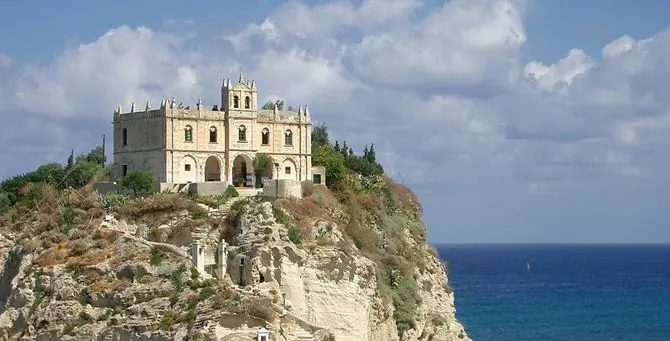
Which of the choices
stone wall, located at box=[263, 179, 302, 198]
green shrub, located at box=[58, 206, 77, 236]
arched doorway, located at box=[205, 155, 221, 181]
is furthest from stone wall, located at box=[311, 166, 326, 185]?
green shrub, located at box=[58, 206, 77, 236]

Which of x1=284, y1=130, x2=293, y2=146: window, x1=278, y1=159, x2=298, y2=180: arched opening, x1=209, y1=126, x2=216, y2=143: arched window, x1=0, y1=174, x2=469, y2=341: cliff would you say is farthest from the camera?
x1=284, y1=130, x2=293, y2=146: window

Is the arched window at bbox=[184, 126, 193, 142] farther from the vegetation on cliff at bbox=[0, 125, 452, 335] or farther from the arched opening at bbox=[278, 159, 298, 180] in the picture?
the arched opening at bbox=[278, 159, 298, 180]

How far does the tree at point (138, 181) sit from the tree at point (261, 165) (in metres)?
5.80

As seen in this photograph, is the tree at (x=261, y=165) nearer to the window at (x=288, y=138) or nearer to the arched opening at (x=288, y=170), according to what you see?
the arched opening at (x=288, y=170)

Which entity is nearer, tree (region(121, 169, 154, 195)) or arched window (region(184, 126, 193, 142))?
tree (region(121, 169, 154, 195))

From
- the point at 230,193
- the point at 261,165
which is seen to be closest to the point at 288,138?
the point at 261,165

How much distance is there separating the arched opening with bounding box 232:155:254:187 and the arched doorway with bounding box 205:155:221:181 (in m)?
0.93

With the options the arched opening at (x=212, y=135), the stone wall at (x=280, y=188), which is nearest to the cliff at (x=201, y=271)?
the stone wall at (x=280, y=188)

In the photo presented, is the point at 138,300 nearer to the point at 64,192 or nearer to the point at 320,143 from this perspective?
the point at 64,192

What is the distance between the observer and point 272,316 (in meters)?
47.5

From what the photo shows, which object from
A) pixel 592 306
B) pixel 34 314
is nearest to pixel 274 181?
pixel 34 314

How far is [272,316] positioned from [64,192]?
17204 mm

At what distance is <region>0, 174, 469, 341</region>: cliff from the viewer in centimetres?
4816

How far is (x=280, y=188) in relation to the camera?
2234 inches
